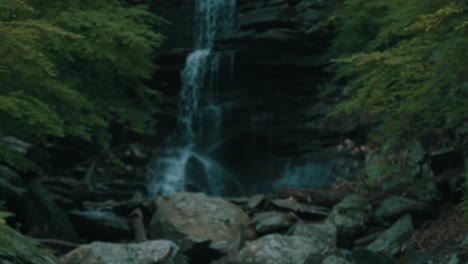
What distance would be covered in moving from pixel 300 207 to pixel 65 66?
5.76 m

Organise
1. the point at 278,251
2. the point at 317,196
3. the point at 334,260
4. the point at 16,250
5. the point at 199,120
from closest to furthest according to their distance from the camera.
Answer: the point at 16,250 → the point at 334,260 → the point at 278,251 → the point at 317,196 → the point at 199,120

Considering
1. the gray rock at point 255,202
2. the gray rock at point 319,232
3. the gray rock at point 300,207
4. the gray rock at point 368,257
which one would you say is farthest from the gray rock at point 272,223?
the gray rock at point 368,257

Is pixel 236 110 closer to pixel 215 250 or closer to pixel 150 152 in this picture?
pixel 150 152

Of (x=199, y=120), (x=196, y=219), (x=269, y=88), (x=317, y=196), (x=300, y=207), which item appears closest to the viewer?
(x=196, y=219)

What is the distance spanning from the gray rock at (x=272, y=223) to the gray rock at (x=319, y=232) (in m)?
0.90

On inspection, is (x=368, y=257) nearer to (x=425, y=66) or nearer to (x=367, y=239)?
(x=367, y=239)

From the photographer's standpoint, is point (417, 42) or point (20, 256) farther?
point (417, 42)

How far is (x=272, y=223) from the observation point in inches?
454

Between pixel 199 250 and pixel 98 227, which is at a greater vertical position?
pixel 199 250

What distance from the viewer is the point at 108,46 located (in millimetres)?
10789

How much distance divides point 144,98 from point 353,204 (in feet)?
17.8

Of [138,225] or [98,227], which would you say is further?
[138,225]

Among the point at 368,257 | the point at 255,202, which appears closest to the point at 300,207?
the point at 255,202

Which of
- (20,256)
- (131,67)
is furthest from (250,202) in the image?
(20,256)
